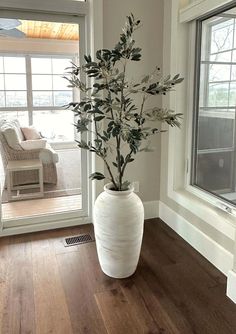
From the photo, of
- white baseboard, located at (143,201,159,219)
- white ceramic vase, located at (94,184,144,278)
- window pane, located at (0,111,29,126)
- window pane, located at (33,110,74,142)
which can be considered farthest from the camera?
white baseboard, located at (143,201,159,219)

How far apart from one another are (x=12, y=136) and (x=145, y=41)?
5.89 feet

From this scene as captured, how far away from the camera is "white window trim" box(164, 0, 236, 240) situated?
8.07 ft

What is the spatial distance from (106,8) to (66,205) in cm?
197

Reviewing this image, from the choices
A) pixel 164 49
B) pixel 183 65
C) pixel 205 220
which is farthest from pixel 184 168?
pixel 164 49

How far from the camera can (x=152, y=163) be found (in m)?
3.08

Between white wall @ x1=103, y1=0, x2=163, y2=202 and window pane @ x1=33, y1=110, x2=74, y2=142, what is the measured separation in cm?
73

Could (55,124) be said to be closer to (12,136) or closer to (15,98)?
(15,98)

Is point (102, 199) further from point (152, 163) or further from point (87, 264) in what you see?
point (152, 163)

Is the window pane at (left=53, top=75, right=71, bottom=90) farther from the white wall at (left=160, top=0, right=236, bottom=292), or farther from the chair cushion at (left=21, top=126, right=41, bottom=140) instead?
the white wall at (left=160, top=0, right=236, bottom=292)

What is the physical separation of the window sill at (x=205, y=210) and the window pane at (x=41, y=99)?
1.52 meters

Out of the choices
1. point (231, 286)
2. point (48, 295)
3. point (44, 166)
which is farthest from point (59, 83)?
point (231, 286)

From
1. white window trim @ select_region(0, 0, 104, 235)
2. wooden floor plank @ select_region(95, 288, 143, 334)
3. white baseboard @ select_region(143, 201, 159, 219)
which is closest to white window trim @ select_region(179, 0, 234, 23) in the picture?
white window trim @ select_region(0, 0, 104, 235)

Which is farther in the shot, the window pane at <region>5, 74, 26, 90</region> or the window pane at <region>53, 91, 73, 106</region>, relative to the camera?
the window pane at <region>53, 91, 73, 106</region>

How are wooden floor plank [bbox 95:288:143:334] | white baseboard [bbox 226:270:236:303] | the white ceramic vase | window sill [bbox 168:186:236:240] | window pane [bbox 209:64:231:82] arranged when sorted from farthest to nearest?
1. window pane [bbox 209:64:231:82]
2. window sill [bbox 168:186:236:240]
3. the white ceramic vase
4. white baseboard [bbox 226:270:236:303]
5. wooden floor plank [bbox 95:288:143:334]
